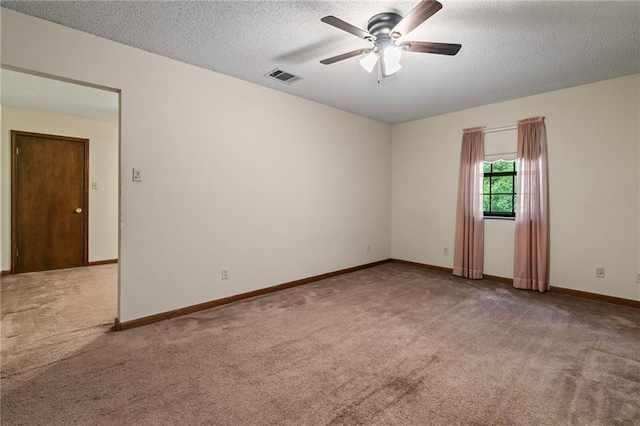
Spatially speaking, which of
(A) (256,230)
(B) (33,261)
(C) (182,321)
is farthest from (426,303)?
(B) (33,261)

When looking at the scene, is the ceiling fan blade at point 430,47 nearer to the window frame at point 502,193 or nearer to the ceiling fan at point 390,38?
the ceiling fan at point 390,38

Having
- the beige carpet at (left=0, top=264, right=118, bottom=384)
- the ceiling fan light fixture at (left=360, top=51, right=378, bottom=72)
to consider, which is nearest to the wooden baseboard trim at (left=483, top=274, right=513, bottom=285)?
the ceiling fan light fixture at (left=360, top=51, right=378, bottom=72)

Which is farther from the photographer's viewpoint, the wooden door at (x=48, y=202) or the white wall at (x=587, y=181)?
the wooden door at (x=48, y=202)

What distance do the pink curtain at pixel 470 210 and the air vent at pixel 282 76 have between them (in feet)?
9.66

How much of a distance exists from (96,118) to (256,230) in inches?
160

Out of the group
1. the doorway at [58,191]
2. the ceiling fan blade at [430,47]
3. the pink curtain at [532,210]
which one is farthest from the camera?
the doorway at [58,191]

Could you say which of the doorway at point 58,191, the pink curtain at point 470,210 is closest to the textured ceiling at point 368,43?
the pink curtain at point 470,210

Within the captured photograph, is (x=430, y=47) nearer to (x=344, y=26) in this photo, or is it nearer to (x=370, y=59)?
(x=370, y=59)

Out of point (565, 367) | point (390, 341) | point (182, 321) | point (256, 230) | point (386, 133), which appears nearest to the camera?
point (565, 367)

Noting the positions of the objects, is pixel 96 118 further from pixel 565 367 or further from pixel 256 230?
pixel 565 367

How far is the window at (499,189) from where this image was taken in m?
4.55

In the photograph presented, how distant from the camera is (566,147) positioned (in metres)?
3.99

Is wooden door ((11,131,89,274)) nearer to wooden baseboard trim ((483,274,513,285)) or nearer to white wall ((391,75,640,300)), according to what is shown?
white wall ((391,75,640,300))

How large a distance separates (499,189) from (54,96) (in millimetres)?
6643
